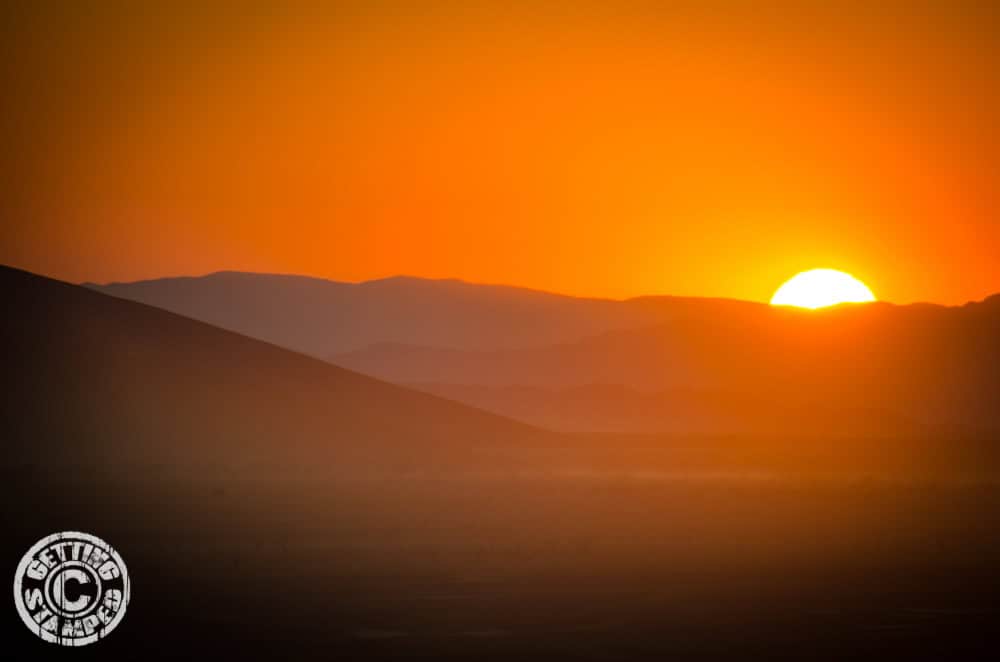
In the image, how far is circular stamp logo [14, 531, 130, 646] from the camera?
2186 centimetres

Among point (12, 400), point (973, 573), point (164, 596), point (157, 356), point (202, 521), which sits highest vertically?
point (157, 356)

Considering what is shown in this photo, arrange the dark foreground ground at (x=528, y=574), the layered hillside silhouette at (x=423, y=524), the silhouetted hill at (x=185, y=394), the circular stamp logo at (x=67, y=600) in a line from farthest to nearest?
the silhouetted hill at (x=185, y=394)
the layered hillside silhouette at (x=423, y=524)
the dark foreground ground at (x=528, y=574)
the circular stamp logo at (x=67, y=600)

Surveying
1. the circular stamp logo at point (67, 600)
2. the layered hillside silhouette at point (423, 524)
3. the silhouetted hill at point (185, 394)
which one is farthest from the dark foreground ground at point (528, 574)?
the silhouetted hill at point (185, 394)

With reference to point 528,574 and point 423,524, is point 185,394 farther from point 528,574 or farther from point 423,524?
point 528,574

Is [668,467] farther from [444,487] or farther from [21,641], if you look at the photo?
[21,641]

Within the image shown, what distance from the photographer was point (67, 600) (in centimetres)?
2616

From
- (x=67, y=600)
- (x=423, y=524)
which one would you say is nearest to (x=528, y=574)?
(x=67, y=600)

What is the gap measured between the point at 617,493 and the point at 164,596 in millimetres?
38836

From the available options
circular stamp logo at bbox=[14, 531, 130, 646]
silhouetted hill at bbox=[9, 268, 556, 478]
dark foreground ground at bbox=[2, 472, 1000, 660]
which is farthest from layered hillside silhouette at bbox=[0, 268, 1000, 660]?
circular stamp logo at bbox=[14, 531, 130, 646]

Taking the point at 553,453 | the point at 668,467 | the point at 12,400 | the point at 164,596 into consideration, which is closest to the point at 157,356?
the point at 12,400

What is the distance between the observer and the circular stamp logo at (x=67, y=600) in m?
21.9

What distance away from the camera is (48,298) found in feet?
357

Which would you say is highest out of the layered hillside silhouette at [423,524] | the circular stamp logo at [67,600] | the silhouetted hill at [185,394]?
the silhouetted hill at [185,394]

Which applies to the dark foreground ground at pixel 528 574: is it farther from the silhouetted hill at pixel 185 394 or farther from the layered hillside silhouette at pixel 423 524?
the silhouetted hill at pixel 185 394
